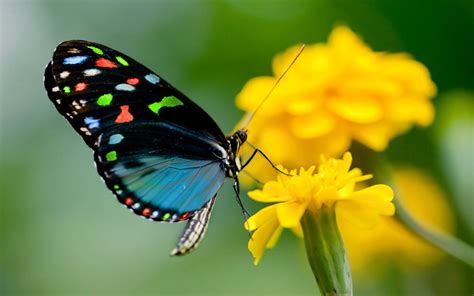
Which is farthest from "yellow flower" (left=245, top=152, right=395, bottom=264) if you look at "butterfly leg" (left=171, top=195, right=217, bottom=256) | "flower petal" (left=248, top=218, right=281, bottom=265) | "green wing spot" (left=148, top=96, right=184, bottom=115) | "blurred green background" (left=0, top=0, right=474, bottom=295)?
"blurred green background" (left=0, top=0, right=474, bottom=295)

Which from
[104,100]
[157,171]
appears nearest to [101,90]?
[104,100]

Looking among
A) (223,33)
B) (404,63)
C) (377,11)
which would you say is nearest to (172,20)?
(223,33)

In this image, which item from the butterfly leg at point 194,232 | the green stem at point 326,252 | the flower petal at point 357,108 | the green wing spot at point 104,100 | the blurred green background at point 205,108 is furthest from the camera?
the blurred green background at point 205,108

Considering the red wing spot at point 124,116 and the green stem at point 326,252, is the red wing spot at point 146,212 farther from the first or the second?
the green stem at point 326,252

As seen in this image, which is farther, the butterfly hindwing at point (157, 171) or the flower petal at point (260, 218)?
the butterfly hindwing at point (157, 171)

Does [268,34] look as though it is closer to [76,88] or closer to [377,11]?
[377,11]

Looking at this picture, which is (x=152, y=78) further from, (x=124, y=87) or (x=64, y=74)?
(x=64, y=74)

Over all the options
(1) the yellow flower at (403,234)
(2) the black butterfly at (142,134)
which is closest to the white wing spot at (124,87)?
(2) the black butterfly at (142,134)
